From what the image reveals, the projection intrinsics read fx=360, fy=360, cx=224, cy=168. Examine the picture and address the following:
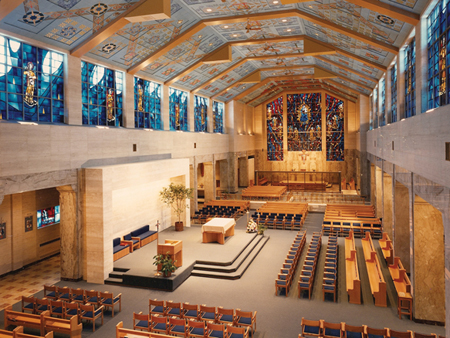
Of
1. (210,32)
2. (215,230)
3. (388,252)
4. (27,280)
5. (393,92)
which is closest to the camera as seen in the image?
(27,280)

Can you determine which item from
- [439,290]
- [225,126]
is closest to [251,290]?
[439,290]

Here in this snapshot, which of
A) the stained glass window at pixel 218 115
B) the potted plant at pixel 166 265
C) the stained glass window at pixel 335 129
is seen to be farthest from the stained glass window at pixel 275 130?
the potted plant at pixel 166 265

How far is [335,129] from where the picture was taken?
34.0 metres

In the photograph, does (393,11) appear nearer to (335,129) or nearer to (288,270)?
(288,270)

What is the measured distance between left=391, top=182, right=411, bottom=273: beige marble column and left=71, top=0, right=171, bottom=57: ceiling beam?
9202mm

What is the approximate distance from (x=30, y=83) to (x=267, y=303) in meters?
9.60

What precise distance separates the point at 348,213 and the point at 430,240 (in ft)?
38.2

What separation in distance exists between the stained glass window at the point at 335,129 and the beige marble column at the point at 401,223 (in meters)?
22.5

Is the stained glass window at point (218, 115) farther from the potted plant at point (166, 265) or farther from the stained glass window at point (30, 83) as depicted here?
the potted plant at point (166, 265)

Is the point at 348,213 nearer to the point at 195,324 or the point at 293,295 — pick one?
the point at 293,295

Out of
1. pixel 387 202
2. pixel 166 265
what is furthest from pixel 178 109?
pixel 387 202

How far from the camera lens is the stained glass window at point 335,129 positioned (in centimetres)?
3375

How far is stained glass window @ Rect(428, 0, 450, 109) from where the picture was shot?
708 centimetres

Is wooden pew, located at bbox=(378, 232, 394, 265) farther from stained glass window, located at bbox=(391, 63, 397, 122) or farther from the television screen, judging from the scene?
the television screen
